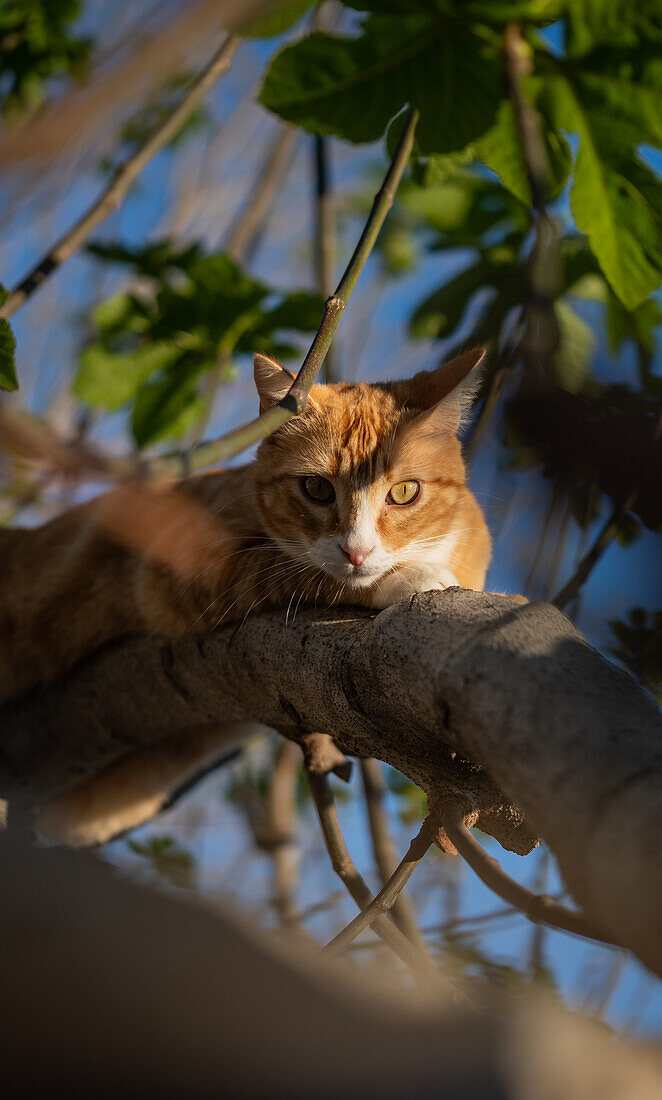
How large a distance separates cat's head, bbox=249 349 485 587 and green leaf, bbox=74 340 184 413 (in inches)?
29.7

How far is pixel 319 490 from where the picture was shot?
6.43 ft

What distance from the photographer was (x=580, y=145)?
175 centimetres

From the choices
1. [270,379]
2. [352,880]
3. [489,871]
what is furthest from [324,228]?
[489,871]

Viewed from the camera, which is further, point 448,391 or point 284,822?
point 284,822

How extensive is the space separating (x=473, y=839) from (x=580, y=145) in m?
1.55

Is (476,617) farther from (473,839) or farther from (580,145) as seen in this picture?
(580,145)

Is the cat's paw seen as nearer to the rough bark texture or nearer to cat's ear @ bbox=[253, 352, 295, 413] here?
the rough bark texture

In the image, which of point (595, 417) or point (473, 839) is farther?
point (595, 417)

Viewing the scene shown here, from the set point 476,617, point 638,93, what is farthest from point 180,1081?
point 638,93

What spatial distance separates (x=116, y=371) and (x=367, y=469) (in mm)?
1166

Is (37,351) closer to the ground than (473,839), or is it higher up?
higher up

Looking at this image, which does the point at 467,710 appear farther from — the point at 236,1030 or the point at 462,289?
the point at 462,289

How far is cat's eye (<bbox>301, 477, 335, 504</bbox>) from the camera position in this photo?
1.94 metres

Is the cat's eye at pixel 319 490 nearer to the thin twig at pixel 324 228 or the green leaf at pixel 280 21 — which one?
the thin twig at pixel 324 228
